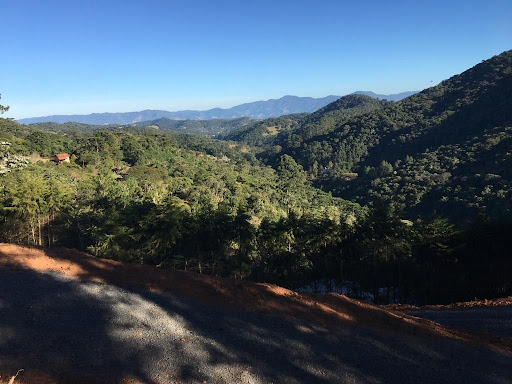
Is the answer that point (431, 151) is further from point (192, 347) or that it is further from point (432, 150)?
point (192, 347)

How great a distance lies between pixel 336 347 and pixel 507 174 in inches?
2929

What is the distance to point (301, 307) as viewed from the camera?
1210 cm

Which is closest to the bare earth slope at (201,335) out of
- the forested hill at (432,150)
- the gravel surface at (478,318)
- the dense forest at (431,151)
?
the gravel surface at (478,318)

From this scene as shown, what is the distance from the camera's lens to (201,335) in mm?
9492

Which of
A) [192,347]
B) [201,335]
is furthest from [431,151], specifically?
[192,347]

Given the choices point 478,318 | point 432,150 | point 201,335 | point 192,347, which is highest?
point 432,150

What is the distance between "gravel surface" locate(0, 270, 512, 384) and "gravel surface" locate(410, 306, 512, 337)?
112 inches

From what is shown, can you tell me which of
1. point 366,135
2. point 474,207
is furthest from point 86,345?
point 366,135

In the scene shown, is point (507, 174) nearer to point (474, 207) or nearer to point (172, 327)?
point (474, 207)

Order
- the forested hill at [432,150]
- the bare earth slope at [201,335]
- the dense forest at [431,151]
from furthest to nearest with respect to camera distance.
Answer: the forested hill at [432,150], the dense forest at [431,151], the bare earth slope at [201,335]

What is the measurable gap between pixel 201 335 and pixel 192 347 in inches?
31.7

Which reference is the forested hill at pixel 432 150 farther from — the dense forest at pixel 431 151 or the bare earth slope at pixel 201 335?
the bare earth slope at pixel 201 335

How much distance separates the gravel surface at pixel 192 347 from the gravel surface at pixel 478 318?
2.85 metres

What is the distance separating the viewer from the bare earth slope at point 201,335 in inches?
298
